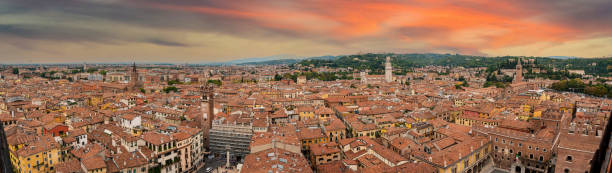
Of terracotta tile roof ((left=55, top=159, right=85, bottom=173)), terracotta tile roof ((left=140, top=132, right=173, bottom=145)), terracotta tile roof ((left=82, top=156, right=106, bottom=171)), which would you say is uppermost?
terracotta tile roof ((left=140, top=132, right=173, bottom=145))

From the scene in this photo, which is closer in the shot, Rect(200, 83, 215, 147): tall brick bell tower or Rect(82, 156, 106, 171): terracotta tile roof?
Rect(82, 156, 106, 171): terracotta tile roof

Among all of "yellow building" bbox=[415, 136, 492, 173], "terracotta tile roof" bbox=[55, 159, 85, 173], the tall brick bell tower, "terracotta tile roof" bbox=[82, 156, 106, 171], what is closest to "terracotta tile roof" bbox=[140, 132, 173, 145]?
"terracotta tile roof" bbox=[82, 156, 106, 171]

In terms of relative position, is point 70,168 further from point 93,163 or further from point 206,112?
point 206,112

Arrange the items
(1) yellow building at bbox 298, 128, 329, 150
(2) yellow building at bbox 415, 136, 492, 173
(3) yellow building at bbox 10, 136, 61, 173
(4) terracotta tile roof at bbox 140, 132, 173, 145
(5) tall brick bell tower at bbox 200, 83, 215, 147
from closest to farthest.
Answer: (2) yellow building at bbox 415, 136, 492, 173, (3) yellow building at bbox 10, 136, 61, 173, (4) terracotta tile roof at bbox 140, 132, 173, 145, (1) yellow building at bbox 298, 128, 329, 150, (5) tall brick bell tower at bbox 200, 83, 215, 147

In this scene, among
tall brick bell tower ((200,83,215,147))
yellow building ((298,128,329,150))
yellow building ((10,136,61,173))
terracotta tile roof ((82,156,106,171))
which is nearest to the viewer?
terracotta tile roof ((82,156,106,171))

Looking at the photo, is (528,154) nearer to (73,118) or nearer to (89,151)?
(89,151)

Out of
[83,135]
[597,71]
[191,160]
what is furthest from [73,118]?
[597,71]

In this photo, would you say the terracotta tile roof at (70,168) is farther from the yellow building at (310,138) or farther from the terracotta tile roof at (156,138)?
the yellow building at (310,138)

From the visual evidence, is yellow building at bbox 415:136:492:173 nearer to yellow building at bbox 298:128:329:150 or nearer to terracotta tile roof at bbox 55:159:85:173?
yellow building at bbox 298:128:329:150
